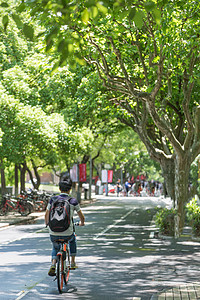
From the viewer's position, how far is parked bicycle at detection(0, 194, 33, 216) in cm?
2767

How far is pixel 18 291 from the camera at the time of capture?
A: 8859 mm

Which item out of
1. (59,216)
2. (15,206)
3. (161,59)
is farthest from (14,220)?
(59,216)

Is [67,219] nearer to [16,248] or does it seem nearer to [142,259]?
[142,259]

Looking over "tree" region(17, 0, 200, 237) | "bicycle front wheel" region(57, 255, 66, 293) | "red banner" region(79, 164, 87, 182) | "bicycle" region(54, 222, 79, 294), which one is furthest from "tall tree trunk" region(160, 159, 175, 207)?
"red banner" region(79, 164, 87, 182)

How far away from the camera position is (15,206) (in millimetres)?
27797

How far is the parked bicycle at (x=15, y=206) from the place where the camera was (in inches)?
1089

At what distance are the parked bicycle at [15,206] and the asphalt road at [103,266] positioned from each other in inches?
338

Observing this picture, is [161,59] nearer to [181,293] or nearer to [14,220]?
[181,293]

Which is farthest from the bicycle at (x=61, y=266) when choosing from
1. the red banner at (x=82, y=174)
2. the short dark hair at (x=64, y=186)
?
the red banner at (x=82, y=174)

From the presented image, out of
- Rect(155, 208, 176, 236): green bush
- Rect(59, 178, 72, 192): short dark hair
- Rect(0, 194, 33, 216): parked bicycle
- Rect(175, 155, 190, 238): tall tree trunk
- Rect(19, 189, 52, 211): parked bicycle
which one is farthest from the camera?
Rect(19, 189, 52, 211): parked bicycle

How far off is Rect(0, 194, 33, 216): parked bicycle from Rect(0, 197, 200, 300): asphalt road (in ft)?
28.2

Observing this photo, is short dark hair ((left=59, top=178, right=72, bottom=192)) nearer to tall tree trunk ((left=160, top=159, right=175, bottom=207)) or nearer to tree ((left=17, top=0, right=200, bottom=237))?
tree ((left=17, top=0, right=200, bottom=237))

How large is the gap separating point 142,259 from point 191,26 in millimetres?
6315

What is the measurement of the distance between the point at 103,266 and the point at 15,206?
16.6 m
